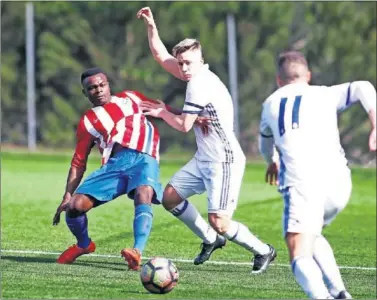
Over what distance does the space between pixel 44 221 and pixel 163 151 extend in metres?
15.9

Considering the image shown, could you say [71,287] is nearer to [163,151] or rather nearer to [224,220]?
[224,220]

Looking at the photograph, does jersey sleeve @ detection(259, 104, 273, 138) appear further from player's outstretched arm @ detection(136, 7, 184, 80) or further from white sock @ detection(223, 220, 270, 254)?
player's outstretched arm @ detection(136, 7, 184, 80)

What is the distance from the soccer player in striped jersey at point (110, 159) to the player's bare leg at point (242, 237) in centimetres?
53

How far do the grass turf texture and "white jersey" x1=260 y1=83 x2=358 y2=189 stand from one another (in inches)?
43.8

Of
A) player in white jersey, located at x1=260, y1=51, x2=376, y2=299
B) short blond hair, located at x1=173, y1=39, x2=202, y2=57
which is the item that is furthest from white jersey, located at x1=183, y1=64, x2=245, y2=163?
player in white jersey, located at x1=260, y1=51, x2=376, y2=299

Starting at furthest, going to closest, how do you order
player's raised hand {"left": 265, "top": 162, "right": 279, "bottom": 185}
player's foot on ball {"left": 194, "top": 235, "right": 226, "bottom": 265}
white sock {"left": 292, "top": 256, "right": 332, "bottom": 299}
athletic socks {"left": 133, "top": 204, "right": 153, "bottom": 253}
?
1. player's foot on ball {"left": 194, "top": 235, "right": 226, "bottom": 265}
2. athletic socks {"left": 133, "top": 204, "right": 153, "bottom": 253}
3. player's raised hand {"left": 265, "top": 162, "right": 279, "bottom": 185}
4. white sock {"left": 292, "top": 256, "right": 332, "bottom": 299}

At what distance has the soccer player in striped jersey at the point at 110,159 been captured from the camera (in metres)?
9.71

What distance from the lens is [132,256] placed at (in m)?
9.13

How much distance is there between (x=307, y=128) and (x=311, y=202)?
0.46 meters

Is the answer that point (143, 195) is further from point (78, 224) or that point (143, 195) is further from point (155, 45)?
point (155, 45)

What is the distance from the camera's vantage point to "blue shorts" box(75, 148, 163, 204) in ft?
31.9

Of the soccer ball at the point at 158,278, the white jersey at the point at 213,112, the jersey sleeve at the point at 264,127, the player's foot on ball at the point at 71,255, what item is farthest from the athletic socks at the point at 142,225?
the jersey sleeve at the point at 264,127

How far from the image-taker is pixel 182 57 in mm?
9312

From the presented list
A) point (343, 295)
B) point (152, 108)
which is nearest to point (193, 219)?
point (152, 108)
